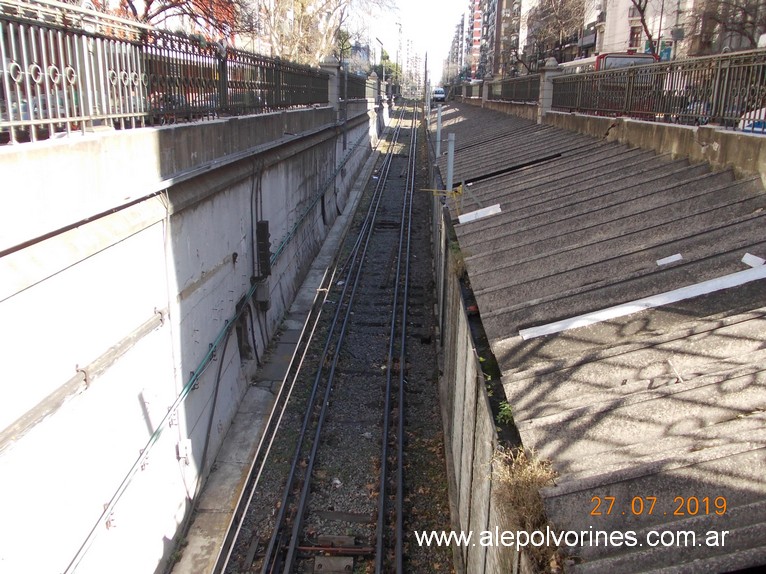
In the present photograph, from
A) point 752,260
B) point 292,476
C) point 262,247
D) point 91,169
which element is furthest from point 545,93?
point 91,169

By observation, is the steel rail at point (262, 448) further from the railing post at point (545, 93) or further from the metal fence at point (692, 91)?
the railing post at point (545, 93)

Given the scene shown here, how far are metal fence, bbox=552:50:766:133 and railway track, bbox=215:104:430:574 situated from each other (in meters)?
6.35

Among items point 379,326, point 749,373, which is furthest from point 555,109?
point 749,373

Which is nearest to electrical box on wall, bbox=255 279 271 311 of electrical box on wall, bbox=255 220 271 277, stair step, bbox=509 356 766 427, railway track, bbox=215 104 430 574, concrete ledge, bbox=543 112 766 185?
electrical box on wall, bbox=255 220 271 277

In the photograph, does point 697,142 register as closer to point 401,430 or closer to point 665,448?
point 665,448

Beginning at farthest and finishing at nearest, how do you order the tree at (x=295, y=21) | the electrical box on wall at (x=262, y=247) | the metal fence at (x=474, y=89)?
the metal fence at (x=474, y=89)
the tree at (x=295, y=21)
the electrical box on wall at (x=262, y=247)

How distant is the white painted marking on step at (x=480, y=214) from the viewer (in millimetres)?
9742

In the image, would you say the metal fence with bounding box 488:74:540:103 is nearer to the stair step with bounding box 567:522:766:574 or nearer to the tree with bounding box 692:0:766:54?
the tree with bounding box 692:0:766:54

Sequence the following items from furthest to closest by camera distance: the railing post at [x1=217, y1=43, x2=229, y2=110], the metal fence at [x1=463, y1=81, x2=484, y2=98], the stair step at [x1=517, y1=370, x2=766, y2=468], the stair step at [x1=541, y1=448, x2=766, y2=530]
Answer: the metal fence at [x1=463, y1=81, x2=484, y2=98] < the railing post at [x1=217, y1=43, x2=229, y2=110] < the stair step at [x1=517, y1=370, x2=766, y2=468] < the stair step at [x1=541, y1=448, x2=766, y2=530]

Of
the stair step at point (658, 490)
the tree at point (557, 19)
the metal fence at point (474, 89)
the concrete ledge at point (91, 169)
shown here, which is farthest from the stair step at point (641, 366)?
the tree at point (557, 19)

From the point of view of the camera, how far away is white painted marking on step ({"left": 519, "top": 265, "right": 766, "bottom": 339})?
5.17 metres

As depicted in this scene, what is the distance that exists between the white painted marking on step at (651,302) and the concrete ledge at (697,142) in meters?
1.80

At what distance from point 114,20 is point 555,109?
567 inches

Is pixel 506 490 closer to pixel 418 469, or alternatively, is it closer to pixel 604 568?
pixel 604 568
